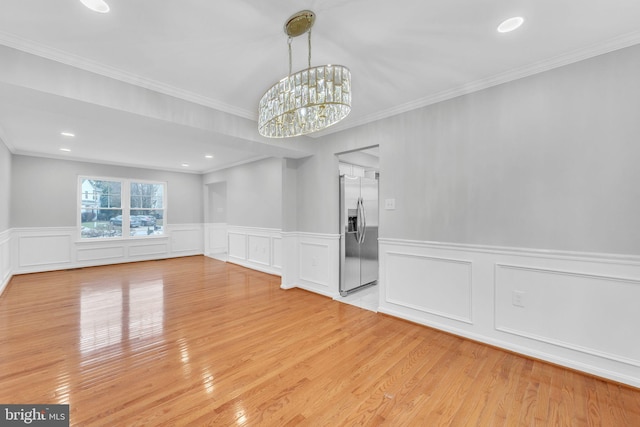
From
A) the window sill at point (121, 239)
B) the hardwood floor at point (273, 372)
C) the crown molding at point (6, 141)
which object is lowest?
the hardwood floor at point (273, 372)

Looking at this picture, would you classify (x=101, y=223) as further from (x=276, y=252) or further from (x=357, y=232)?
(x=357, y=232)

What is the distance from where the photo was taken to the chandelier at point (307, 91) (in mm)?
1670

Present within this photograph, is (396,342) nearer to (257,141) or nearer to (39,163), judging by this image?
(257,141)

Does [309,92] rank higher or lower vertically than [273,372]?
higher

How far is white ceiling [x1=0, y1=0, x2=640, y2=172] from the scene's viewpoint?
5.68ft

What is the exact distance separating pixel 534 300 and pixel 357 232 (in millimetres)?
2373

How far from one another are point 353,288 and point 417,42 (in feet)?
11.3

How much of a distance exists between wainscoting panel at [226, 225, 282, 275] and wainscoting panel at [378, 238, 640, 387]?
9.90 ft

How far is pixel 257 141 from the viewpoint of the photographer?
3564mm

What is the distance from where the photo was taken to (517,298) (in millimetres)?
2488

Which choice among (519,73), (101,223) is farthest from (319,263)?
(101,223)

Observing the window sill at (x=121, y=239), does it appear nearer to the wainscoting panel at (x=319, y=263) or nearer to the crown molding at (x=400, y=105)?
the wainscoting panel at (x=319, y=263)

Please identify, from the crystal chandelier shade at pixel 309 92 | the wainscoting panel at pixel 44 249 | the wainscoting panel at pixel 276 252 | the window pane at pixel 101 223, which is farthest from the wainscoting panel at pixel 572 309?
the wainscoting panel at pixel 44 249

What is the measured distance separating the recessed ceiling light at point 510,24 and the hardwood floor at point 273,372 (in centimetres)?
265
